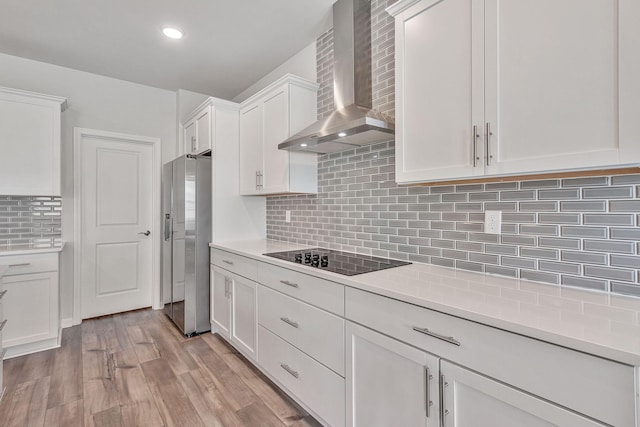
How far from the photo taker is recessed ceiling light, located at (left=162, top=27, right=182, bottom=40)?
2604mm

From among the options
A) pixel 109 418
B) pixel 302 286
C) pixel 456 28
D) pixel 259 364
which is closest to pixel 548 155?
pixel 456 28

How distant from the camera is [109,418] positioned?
1.87 m

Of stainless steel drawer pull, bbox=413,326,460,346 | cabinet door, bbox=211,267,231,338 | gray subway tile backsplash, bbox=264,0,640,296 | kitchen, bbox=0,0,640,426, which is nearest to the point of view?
kitchen, bbox=0,0,640,426

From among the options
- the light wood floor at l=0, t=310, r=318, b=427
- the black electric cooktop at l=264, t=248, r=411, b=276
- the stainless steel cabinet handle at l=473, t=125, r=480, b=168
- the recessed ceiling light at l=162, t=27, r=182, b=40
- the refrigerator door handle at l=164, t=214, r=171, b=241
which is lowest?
the light wood floor at l=0, t=310, r=318, b=427

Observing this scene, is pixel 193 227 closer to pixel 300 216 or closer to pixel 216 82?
pixel 300 216

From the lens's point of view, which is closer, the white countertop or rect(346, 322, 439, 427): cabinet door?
rect(346, 322, 439, 427): cabinet door

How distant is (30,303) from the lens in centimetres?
267

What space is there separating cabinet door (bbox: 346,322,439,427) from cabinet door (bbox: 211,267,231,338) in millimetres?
1529

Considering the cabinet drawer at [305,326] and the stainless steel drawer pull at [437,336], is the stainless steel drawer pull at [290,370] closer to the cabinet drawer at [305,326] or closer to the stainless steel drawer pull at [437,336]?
the cabinet drawer at [305,326]

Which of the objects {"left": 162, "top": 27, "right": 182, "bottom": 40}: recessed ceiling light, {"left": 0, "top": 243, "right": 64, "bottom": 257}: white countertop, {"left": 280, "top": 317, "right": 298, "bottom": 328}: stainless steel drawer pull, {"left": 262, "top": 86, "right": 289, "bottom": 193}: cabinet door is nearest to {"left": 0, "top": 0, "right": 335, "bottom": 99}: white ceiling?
{"left": 162, "top": 27, "right": 182, "bottom": 40}: recessed ceiling light

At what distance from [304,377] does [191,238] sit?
5.96 ft

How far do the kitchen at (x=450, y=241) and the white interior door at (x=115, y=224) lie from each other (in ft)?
2.10

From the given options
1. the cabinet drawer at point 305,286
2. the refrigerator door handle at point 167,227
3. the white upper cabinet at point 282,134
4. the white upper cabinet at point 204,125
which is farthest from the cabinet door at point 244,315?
the white upper cabinet at point 204,125

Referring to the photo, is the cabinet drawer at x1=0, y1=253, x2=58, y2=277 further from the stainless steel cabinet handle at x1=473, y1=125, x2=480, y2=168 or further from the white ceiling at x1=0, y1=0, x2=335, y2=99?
the stainless steel cabinet handle at x1=473, y1=125, x2=480, y2=168
